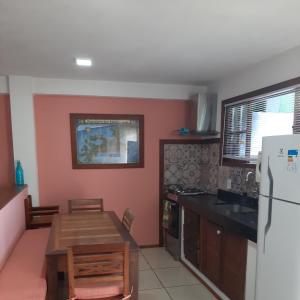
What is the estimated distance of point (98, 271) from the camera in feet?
6.49

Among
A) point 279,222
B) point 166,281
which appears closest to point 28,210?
point 166,281

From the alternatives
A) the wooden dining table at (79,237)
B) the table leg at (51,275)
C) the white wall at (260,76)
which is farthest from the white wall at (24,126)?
the white wall at (260,76)

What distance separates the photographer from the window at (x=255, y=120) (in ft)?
8.41

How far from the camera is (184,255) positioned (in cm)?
357

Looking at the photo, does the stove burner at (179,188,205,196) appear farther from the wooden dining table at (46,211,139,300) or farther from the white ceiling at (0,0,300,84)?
the white ceiling at (0,0,300,84)

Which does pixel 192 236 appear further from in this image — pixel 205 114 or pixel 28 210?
pixel 28 210

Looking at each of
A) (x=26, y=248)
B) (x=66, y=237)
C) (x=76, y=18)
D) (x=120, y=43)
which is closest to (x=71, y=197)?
(x=26, y=248)

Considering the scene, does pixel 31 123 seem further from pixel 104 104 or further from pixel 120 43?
pixel 120 43

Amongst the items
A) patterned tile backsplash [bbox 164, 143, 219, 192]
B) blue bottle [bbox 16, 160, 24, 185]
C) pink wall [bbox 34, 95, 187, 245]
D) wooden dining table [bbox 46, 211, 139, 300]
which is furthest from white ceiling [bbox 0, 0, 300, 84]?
wooden dining table [bbox 46, 211, 139, 300]

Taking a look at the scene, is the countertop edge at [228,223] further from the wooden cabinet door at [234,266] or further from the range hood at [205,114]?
the range hood at [205,114]

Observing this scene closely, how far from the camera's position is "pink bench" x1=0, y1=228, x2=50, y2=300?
1.90m

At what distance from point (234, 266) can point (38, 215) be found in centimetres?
249

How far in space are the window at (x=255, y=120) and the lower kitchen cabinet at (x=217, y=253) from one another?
92 centimetres

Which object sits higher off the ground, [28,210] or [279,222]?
[279,222]
